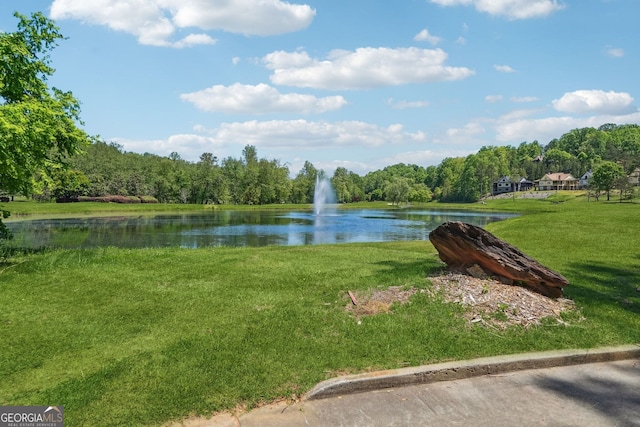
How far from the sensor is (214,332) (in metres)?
7.20

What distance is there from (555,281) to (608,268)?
6436 mm

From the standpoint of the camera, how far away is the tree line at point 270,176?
105938mm

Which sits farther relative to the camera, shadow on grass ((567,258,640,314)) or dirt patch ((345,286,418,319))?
shadow on grass ((567,258,640,314))

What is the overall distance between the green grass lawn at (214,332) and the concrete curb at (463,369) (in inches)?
8.0

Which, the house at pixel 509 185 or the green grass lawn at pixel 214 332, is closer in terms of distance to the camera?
the green grass lawn at pixel 214 332

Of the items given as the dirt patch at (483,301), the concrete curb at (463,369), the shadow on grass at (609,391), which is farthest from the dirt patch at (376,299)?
the shadow on grass at (609,391)

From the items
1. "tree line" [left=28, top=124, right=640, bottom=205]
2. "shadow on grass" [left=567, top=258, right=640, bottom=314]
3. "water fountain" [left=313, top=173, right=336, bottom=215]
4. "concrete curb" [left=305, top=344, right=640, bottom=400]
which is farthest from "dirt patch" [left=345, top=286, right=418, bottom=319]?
"water fountain" [left=313, top=173, right=336, bottom=215]

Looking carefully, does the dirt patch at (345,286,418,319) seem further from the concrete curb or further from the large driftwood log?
the concrete curb

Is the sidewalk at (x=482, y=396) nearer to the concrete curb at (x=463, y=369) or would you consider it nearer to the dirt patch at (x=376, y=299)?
the concrete curb at (x=463, y=369)

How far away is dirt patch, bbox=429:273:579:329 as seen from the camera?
7.71 metres

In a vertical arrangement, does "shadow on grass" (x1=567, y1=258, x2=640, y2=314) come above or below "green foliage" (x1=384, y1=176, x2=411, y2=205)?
below

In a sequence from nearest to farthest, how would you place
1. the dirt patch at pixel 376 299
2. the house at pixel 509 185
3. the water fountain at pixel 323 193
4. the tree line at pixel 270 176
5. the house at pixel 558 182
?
the dirt patch at pixel 376 299 < the tree line at pixel 270 176 < the water fountain at pixel 323 193 < the house at pixel 558 182 < the house at pixel 509 185

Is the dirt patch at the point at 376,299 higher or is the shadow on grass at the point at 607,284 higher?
the dirt patch at the point at 376,299

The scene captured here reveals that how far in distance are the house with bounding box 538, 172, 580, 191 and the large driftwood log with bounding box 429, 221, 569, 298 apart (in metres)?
163
